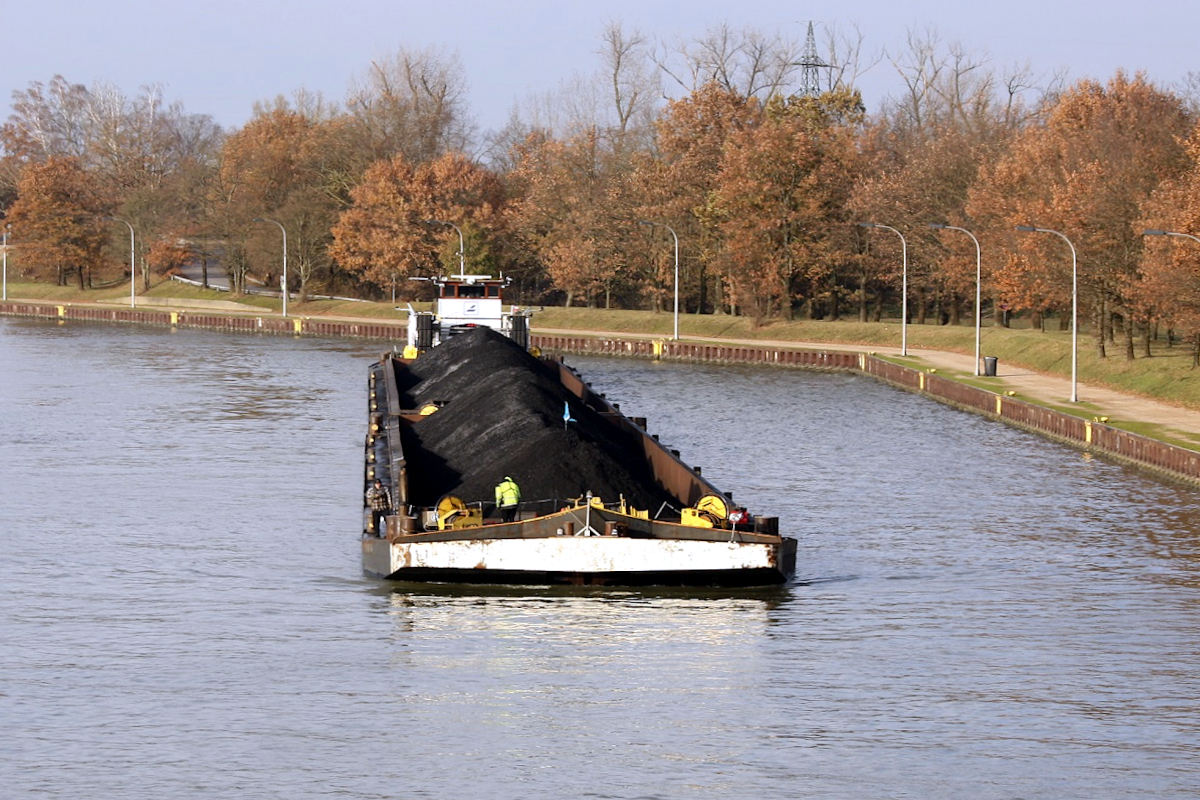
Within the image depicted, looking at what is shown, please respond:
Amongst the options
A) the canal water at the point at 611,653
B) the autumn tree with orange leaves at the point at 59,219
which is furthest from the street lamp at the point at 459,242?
the canal water at the point at 611,653

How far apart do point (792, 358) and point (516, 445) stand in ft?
170

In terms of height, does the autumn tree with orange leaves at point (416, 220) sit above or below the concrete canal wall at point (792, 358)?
above

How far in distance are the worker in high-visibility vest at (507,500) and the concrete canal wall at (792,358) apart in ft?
68.4

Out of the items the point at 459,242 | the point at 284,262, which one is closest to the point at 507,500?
the point at 459,242

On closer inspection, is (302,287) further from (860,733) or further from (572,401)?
(860,733)

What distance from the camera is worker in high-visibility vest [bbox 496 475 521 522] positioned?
28.0 m

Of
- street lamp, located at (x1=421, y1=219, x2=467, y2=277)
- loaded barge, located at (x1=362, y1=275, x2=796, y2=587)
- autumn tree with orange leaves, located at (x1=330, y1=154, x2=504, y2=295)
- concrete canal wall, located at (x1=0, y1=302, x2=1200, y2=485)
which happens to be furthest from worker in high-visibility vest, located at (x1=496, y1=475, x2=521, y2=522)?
autumn tree with orange leaves, located at (x1=330, y1=154, x2=504, y2=295)

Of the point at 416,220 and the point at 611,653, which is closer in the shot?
the point at 611,653

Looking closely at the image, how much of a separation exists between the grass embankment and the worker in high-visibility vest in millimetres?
33252

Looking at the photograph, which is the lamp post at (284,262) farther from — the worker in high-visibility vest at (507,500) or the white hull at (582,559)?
the white hull at (582,559)

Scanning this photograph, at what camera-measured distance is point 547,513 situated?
2847cm

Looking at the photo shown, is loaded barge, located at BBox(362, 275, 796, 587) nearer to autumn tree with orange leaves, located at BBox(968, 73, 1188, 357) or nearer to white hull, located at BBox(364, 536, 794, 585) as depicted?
white hull, located at BBox(364, 536, 794, 585)

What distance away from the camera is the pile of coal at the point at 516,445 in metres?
28.9

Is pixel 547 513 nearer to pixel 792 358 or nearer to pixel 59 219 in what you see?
pixel 792 358
